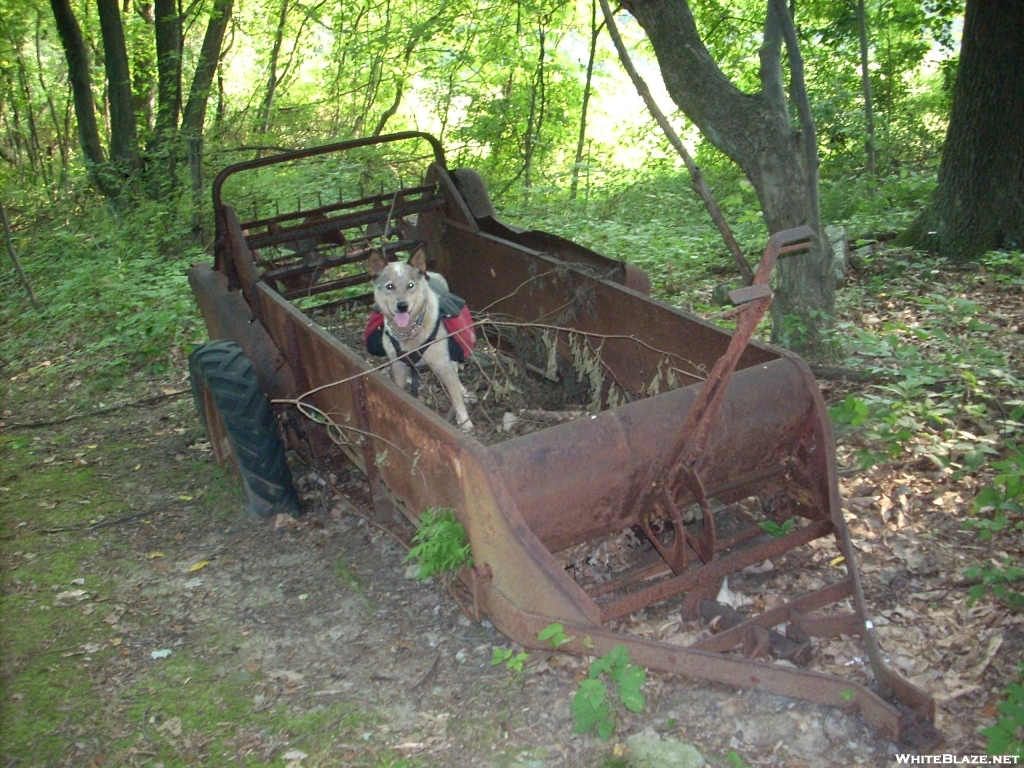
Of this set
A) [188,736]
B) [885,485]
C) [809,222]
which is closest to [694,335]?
[885,485]

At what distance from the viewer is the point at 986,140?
22.9 feet

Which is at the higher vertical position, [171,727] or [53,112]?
[53,112]

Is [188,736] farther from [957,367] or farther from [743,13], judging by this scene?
[743,13]

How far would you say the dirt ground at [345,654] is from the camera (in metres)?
2.74

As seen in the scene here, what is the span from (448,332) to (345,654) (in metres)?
1.75

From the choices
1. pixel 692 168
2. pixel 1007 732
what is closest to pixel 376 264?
pixel 692 168

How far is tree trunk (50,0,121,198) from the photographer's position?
38.2 ft

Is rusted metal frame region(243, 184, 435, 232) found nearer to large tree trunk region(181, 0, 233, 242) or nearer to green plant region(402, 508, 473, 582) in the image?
green plant region(402, 508, 473, 582)

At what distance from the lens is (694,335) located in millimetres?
3625

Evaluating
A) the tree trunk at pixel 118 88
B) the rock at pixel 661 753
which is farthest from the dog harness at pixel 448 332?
the tree trunk at pixel 118 88

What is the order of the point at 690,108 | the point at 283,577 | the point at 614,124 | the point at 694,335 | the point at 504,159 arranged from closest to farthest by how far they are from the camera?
the point at 694,335, the point at 283,577, the point at 690,108, the point at 504,159, the point at 614,124

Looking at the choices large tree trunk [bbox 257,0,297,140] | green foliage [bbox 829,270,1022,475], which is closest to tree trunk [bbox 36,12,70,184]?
large tree trunk [bbox 257,0,297,140]

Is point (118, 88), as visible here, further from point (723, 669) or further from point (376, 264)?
point (723, 669)

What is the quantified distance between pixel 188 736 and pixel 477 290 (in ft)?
11.4
